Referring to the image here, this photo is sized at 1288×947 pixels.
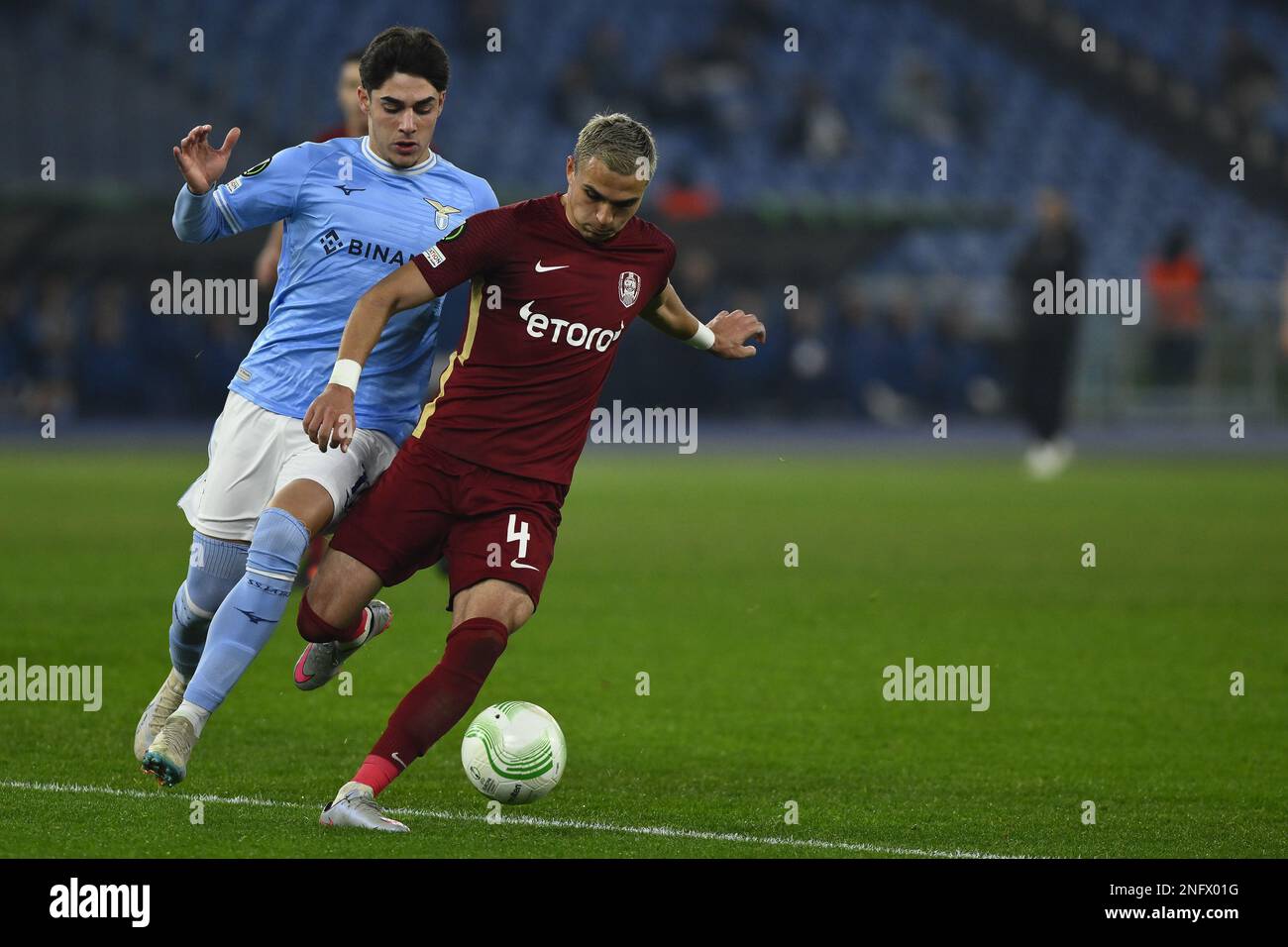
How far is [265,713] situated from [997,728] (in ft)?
9.23

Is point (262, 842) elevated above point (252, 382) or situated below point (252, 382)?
below

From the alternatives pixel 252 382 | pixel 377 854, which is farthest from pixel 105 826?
pixel 252 382

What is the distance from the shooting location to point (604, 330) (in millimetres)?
6258

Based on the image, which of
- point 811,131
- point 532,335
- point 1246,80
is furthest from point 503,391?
point 1246,80

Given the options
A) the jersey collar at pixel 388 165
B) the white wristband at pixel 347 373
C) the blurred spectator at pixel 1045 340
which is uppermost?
the blurred spectator at pixel 1045 340

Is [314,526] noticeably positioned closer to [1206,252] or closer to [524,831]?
[524,831]

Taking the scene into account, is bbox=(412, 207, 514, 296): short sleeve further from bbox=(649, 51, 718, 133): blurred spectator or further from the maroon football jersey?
bbox=(649, 51, 718, 133): blurred spectator

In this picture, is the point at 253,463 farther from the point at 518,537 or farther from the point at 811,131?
the point at 811,131

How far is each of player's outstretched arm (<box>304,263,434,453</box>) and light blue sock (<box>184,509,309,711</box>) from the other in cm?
37

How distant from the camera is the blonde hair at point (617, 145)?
5824 mm

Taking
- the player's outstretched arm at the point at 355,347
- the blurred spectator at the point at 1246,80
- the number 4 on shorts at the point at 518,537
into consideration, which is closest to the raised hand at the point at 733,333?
the number 4 on shorts at the point at 518,537

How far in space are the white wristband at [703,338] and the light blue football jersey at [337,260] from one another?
884 mm

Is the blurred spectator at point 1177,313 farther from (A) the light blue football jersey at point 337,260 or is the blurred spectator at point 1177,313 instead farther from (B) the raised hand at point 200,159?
(B) the raised hand at point 200,159

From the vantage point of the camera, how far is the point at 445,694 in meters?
5.73
